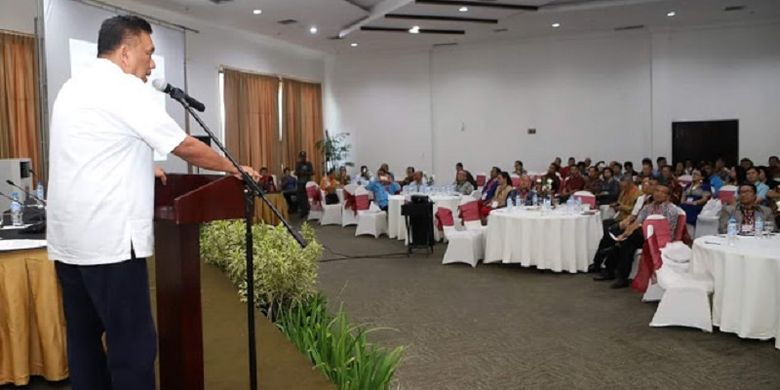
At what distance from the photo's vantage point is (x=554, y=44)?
1570 centimetres

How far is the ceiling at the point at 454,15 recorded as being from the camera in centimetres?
1143

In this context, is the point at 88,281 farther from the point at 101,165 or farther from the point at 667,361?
the point at 667,361

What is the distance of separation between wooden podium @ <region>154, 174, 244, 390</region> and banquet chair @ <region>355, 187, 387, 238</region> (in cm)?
894

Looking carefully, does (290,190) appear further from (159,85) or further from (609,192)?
(159,85)

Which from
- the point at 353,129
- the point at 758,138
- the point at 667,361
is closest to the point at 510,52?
the point at 353,129

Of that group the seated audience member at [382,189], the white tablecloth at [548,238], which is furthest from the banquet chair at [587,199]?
the seated audience member at [382,189]

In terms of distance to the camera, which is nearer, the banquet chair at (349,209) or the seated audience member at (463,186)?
the seated audience member at (463,186)

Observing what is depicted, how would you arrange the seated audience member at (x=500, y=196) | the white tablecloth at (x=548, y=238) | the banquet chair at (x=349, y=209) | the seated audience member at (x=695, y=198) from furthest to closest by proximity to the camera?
the banquet chair at (x=349, y=209) → the seated audience member at (x=500, y=196) → the seated audience member at (x=695, y=198) → the white tablecloth at (x=548, y=238)

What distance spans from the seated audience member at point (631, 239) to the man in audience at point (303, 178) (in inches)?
320

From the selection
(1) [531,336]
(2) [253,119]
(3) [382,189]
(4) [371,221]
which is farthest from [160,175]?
(2) [253,119]

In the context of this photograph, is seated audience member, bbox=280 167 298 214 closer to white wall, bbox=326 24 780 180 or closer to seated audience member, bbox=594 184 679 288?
white wall, bbox=326 24 780 180

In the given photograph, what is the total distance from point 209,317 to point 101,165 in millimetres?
2316

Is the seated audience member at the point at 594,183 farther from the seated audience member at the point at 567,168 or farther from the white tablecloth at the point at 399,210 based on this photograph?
Result: the white tablecloth at the point at 399,210

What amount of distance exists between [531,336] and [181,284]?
12.2 ft
